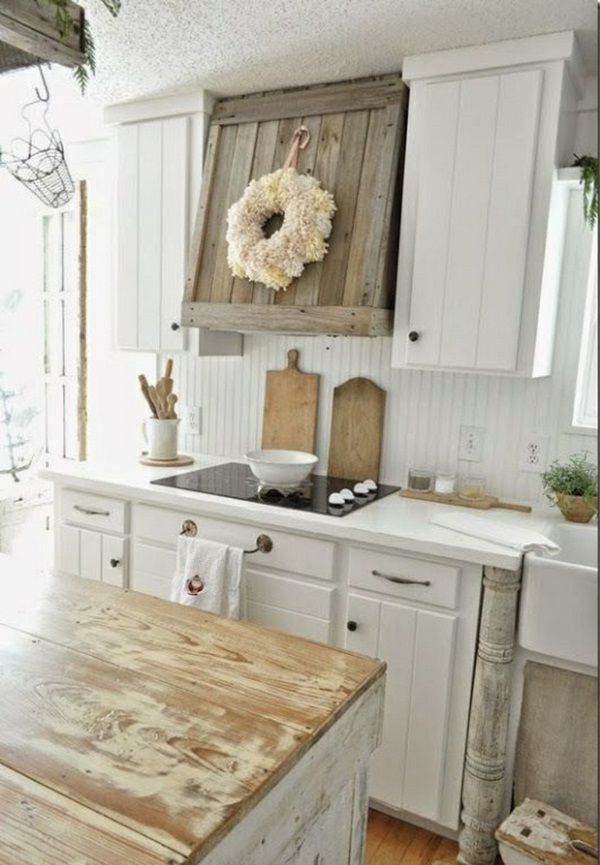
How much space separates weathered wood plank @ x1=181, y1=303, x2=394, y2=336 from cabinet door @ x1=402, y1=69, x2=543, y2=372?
155 millimetres

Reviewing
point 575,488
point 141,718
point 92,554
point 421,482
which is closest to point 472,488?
point 421,482

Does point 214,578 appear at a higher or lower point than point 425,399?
lower

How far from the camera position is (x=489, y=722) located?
187 centimetres

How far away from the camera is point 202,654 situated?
1.12 m

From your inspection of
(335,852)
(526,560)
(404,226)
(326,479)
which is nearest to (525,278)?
(404,226)

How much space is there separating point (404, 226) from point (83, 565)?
1701mm

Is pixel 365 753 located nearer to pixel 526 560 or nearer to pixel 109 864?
pixel 109 864

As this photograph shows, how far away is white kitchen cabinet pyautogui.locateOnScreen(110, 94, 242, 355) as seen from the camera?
2.58 meters

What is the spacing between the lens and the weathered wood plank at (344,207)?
88.5 inches

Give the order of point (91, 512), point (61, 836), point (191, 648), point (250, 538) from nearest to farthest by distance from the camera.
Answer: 1. point (61, 836)
2. point (191, 648)
3. point (250, 538)
4. point (91, 512)

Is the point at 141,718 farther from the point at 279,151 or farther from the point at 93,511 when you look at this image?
the point at 279,151

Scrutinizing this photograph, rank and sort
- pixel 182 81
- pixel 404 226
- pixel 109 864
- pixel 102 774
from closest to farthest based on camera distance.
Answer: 1. pixel 109 864
2. pixel 102 774
3. pixel 404 226
4. pixel 182 81

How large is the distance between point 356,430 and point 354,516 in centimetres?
60

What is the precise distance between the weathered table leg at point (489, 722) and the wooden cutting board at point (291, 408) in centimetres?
109
